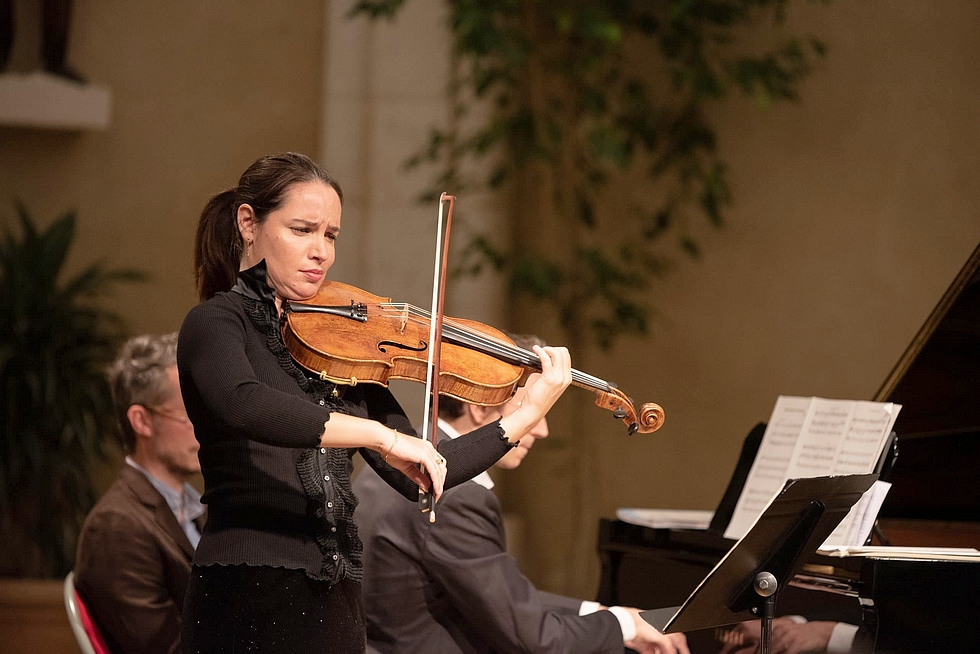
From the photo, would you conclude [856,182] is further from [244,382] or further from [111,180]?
[244,382]

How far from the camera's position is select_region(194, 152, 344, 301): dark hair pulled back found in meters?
1.66

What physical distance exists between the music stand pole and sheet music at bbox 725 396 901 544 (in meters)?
0.41

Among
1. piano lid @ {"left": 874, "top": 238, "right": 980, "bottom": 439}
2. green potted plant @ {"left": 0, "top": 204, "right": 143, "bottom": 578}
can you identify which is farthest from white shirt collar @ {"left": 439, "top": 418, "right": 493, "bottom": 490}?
green potted plant @ {"left": 0, "top": 204, "right": 143, "bottom": 578}

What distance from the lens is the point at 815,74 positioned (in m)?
4.66

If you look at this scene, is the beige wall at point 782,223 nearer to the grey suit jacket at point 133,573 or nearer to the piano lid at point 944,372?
the piano lid at point 944,372

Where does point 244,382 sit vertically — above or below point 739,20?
below

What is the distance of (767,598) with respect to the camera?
6.59 ft

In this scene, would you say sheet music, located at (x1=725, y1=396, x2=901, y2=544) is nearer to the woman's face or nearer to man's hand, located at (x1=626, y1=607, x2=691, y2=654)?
man's hand, located at (x1=626, y1=607, x2=691, y2=654)

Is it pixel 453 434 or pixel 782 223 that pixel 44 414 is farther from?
pixel 782 223

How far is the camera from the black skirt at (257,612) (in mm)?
1567

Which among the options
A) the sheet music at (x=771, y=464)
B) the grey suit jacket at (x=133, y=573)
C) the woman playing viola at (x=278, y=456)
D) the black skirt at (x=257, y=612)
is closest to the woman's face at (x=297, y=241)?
the woman playing viola at (x=278, y=456)

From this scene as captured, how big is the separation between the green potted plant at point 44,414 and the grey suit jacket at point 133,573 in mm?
1959

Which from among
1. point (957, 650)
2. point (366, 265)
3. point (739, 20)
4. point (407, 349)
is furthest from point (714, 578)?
point (739, 20)

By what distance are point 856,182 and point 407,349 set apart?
340 centimetres
